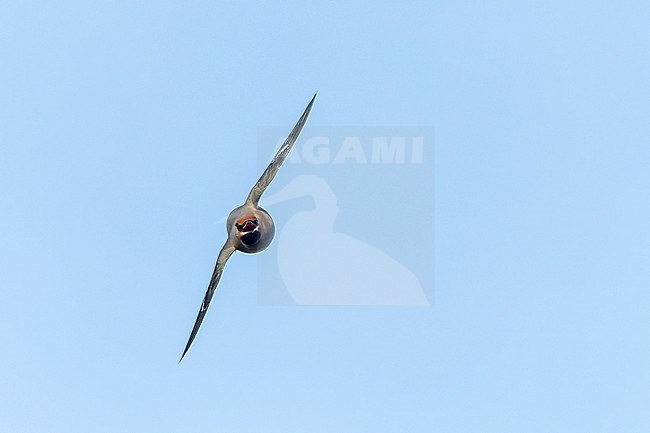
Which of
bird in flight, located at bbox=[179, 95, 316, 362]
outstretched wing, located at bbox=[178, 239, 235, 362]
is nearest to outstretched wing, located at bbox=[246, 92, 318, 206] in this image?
Result: bird in flight, located at bbox=[179, 95, 316, 362]

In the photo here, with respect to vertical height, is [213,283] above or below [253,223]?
below

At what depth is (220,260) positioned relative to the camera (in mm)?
26062

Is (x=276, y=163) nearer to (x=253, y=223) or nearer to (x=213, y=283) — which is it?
(x=253, y=223)

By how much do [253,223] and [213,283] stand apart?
2444 millimetres

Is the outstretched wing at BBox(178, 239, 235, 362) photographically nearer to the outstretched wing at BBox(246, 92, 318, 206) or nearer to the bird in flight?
the bird in flight

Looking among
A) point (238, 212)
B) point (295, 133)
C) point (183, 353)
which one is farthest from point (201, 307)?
point (295, 133)

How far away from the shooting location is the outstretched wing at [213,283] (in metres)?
25.8

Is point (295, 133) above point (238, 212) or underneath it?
above

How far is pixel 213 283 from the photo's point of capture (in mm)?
26594

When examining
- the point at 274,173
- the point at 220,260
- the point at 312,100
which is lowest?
the point at 220,260

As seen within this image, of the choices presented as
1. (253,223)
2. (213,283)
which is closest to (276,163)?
(253,223)

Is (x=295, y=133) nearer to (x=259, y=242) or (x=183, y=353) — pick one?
(x=259, y=242)

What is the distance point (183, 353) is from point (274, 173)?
20.8 ft

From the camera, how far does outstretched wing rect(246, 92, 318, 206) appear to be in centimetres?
2544
